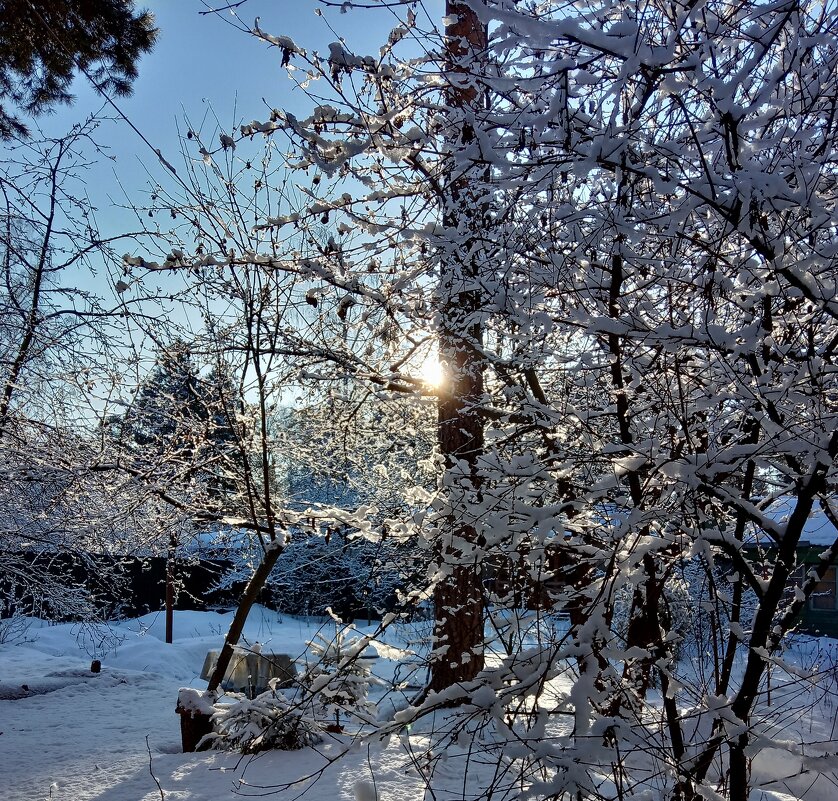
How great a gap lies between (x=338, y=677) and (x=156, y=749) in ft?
16.9

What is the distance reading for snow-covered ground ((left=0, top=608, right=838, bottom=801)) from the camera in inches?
163

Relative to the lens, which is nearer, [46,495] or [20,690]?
[46,495]

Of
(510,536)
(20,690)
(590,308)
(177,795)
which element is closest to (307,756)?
(177,795)

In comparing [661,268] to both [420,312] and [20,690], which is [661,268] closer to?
[420,312]

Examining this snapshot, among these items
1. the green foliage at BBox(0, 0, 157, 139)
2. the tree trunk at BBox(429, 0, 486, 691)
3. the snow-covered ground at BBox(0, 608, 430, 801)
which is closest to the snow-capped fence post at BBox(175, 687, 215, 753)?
the snow-covered ground at BBox(0, 608, 430, 801)

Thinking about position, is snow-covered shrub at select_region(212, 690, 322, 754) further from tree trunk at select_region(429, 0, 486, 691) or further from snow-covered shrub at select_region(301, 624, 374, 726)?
tree trunk at select_region(429, 0, 486, 691)

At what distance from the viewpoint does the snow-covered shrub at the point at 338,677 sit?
2674 mm

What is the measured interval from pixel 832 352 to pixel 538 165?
1.33m

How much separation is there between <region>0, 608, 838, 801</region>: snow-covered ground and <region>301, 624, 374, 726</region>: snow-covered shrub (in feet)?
0.65

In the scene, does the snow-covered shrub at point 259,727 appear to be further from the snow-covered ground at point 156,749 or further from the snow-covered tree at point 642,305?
the snow-covered tree at point 642,305

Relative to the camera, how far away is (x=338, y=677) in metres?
2.66

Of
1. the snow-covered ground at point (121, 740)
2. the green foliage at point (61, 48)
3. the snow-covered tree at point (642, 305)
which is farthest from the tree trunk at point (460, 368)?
the green foliage at point (61, 48)

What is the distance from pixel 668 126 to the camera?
7.83 ft

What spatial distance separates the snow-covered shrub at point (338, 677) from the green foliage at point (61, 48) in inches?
178
